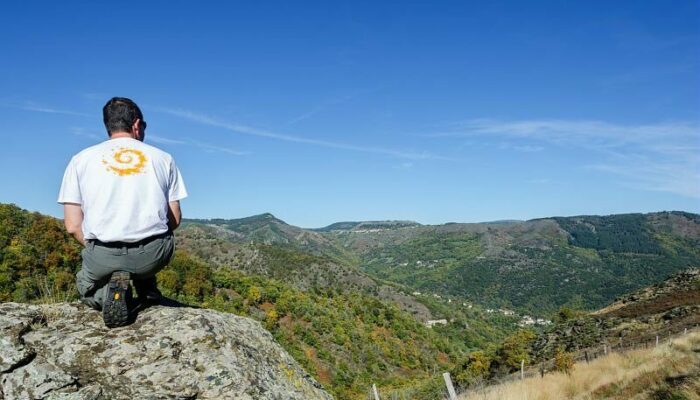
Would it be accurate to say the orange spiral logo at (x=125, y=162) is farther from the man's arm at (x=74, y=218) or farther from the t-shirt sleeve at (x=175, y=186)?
the man's arm at (x=74, y=218)

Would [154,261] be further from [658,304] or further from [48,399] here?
[658,304]

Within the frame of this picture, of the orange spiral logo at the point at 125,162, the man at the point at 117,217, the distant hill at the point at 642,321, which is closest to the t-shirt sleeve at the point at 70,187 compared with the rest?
the man at the point at 117,217

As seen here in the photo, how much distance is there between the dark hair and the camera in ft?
13.0

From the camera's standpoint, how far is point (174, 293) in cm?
3681

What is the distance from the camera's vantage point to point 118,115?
13.0 feet

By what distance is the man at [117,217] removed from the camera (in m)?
3.58

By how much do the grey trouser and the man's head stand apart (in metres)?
1.04

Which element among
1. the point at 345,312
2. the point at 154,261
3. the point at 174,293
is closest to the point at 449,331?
the point at 345,312

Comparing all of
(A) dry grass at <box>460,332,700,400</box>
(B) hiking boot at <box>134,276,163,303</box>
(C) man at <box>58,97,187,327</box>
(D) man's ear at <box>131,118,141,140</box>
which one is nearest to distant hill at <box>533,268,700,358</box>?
(A) dry grass at <box>460,332,700,400</box>

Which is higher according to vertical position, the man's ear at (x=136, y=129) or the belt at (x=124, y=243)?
the man's ear at (x=136, y=129)

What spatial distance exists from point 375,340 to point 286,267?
4895cm

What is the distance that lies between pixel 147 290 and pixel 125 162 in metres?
1.18

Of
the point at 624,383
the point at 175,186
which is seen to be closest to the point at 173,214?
the point at 175,186

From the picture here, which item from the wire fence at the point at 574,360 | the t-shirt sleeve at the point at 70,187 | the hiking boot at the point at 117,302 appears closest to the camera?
the hiking boot at the point at 117,302
